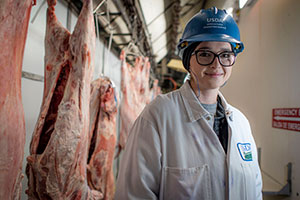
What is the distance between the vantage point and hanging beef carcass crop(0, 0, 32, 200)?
25.3 inches

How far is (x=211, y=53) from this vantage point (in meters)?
0.93

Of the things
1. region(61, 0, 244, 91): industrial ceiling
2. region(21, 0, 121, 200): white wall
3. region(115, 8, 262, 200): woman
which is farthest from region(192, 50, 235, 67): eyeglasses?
region(21, 0, 121, 200): white wall

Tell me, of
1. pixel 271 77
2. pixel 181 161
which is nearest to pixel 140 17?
pixel 271 77

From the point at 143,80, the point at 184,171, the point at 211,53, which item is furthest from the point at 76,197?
the point at 143,80

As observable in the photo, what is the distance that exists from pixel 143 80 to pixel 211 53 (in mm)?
2210

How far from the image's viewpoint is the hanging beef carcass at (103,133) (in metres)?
1.46

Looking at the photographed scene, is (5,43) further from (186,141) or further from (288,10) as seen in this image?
(288,10)

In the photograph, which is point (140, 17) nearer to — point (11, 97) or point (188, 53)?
point (188, 53)

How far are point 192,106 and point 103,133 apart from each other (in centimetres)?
82

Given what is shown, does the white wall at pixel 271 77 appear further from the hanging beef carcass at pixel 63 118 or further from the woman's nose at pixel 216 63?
the hanging beef carcass at pixel 63 118

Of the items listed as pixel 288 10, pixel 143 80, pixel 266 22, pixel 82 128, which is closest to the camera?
pixel 82 128

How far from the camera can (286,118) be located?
1.35 m

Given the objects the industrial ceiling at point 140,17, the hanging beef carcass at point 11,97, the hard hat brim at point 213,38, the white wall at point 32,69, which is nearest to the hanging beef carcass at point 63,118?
the hanging beef carcass at point 11,97

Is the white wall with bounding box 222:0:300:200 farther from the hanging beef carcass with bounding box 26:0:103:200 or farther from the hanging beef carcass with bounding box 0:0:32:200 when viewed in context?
the hanging beef carcass with bounding box 0:0:32:200
